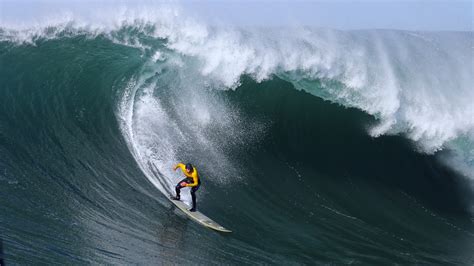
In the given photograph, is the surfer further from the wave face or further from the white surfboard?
the wave face

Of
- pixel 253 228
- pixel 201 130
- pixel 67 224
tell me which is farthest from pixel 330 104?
pixel 67 224

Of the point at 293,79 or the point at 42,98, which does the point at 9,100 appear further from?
the point at 293,79

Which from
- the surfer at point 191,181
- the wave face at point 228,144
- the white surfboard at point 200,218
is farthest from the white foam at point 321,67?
the white surfboard at point 200,218

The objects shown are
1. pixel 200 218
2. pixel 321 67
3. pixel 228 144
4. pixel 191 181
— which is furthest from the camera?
pixel 321 67

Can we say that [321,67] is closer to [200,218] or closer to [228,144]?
[228,144]

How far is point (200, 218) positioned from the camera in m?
9.19

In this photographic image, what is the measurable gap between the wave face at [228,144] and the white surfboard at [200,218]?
0.18m

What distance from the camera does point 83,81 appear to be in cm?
1432

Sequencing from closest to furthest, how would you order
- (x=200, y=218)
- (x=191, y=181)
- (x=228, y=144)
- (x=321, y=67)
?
(x=200, y=218) < (x=191, y=181) < (x=228, y=144) < (x=321, y=67)

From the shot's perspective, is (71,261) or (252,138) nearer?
(71,261)

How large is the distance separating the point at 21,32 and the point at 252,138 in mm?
8788

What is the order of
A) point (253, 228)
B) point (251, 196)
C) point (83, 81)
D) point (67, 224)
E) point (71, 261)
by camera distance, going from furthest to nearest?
1. point (83, 81)
2. point (251, 196)
3. point (253, 228)
4. point (67, 224)
5. point (71, 261)

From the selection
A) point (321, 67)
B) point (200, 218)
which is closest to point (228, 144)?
point (200, 218)

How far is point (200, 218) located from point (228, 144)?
10.4ft
